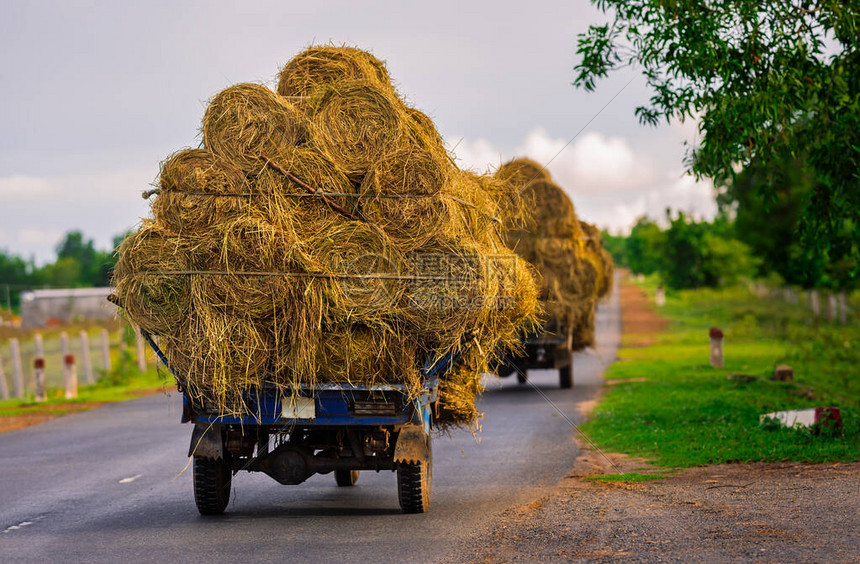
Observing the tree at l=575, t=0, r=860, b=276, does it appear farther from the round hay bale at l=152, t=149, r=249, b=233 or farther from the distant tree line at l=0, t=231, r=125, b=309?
the distant tree line at l=0, t=231, r=125, b=309

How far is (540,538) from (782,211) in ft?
92.2

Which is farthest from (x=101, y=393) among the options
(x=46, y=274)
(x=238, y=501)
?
(x=46, y=274)

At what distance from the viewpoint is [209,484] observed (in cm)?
797

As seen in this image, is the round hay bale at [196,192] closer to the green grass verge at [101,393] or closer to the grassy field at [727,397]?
the grassy field at [727,397]

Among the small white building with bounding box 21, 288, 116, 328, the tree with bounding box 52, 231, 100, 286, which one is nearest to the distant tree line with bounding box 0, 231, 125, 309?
the tree with bounding box 52, 231, 100, 286

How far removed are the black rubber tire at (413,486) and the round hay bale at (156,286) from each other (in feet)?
6.84

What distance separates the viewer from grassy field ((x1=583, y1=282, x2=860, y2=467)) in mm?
10352

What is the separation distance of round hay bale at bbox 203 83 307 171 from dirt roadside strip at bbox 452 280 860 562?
11.1ft

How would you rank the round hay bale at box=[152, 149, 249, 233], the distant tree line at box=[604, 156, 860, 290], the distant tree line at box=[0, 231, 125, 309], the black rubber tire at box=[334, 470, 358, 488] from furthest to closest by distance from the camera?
the distant tree line at box=[0, 231, 125, 309] → the distant tree line at box=[604, 156, 860, 290] → the black rubber tire at box=[334, 470, 358, 488] → the round hay bale at box=[152, 149, 249, 233]

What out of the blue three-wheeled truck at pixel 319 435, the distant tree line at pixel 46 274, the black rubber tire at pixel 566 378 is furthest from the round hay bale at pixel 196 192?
the distant tree line at pixel 46 274

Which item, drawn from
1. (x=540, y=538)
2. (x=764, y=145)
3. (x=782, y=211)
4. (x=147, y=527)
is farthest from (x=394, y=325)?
(x=782, y=211)

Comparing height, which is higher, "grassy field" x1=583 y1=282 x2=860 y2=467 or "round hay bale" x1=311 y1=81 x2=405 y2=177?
"round hay bale" x1=311 y1=81 x2=405 y2=177

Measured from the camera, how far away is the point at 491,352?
8.30m

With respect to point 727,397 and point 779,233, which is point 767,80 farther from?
point 779,233
